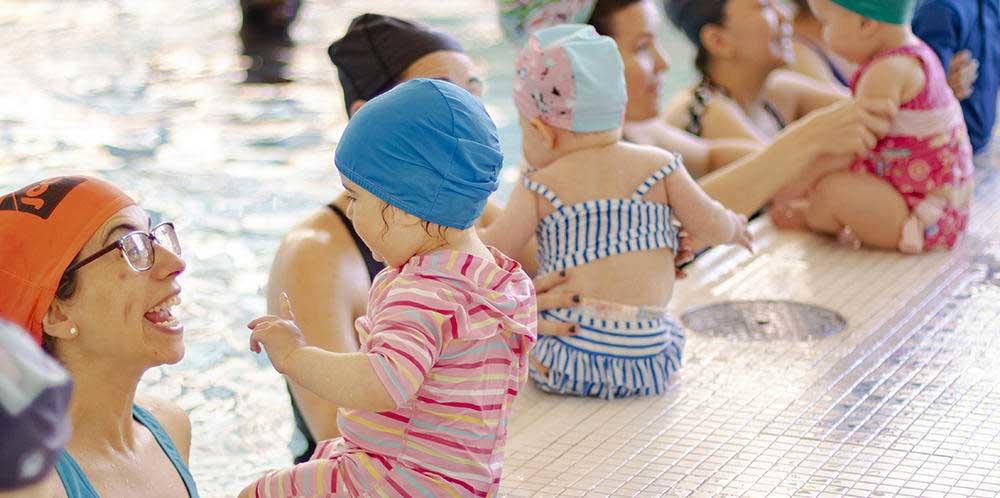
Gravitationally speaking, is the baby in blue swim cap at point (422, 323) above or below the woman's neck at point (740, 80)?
above

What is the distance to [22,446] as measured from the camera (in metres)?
1.83

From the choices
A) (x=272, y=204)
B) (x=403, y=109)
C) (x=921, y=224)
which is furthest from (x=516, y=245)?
(x=272, y=204)

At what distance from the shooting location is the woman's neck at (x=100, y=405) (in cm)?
296

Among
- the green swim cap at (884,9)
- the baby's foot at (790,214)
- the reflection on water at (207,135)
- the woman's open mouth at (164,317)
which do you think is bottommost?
the reflection on water at (207,135)

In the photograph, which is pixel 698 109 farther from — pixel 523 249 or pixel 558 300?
pixel 558 300

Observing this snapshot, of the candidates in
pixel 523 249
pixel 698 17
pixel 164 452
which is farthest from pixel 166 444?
pixel 698 17

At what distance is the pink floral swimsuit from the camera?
19.0 feet

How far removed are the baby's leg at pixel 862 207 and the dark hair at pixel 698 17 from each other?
1.24 metres

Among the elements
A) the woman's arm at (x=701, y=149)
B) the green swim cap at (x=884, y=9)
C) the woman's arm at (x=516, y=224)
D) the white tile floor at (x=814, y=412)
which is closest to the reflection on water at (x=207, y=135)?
the woman's arm at (x=516, y=224)

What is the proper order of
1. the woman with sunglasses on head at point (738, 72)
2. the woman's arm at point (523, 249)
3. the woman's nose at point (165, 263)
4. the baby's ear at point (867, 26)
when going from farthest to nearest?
1. the woman with sunglasses on head at point (738, 72)
2. the baby's ear at point (867, 26)
3. the woman's arm at point (523, 249)
4. the woman's nose at point (165, 263)

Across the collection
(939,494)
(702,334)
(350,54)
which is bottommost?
(702,334)

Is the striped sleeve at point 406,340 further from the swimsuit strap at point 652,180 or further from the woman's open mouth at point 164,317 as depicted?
the swimsuit strap at point 652,180

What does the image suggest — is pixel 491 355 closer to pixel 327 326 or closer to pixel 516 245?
pixel 327 326

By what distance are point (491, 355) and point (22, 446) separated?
56.1 inches
